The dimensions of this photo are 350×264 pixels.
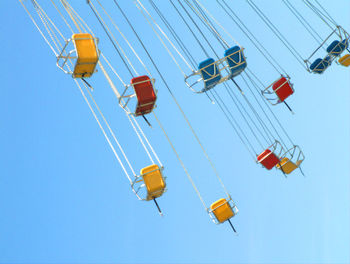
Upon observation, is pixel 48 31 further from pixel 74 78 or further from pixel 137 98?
pixel 137 98

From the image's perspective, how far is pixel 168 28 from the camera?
20781 millimetres

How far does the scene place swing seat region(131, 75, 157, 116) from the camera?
1758 centimetres

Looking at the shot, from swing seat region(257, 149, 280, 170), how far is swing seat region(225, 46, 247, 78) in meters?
4.68

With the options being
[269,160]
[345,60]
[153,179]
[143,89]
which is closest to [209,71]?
[143,89]

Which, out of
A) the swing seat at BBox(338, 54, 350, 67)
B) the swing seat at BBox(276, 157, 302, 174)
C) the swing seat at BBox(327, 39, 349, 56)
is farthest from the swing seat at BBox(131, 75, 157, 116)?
the swing seat at BBox(338, 54, 350, 67)

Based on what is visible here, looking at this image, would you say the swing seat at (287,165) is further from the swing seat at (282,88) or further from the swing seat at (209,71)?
the swing seat at (209,71)

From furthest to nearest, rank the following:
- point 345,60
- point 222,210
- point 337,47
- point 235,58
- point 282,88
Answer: point 345,60, point 337,47, point 282,88, point 222,210, point 235,58

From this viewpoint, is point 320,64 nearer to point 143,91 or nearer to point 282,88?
point 282,88

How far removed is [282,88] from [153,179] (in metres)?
7.32

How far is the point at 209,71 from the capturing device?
64.0 ft

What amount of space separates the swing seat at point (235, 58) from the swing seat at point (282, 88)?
2850mm

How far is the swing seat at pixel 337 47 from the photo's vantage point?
77.8 ft

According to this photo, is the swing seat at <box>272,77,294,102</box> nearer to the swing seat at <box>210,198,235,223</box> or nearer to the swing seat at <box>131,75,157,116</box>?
the swing seat at <box>210,198,235,223</box>

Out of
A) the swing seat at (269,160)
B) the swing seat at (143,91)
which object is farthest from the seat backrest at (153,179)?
the swing seat at (269,160)
